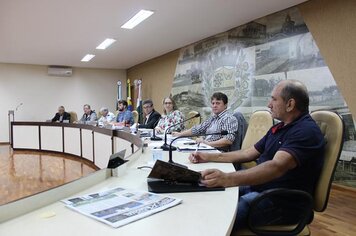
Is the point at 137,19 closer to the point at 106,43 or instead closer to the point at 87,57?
the point at 106,43

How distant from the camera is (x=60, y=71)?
929 centimetres

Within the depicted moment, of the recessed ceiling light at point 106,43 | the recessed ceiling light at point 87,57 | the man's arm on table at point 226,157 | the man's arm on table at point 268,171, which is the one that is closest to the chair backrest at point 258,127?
the man's arm on table at point 226,157

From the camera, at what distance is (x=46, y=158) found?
593 cm

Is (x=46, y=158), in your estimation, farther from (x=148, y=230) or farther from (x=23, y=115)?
(x=148, y=230)

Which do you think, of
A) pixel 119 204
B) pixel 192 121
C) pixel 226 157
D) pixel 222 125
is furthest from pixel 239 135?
pixel 119 204

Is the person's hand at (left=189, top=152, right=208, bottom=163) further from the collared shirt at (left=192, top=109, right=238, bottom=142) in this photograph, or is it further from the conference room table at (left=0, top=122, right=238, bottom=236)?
the collared shirt at (left=192, top=109, right=238, bottom=142)

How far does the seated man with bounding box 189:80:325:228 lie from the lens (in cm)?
131

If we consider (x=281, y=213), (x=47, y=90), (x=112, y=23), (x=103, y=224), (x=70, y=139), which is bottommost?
(x=70, y=139)

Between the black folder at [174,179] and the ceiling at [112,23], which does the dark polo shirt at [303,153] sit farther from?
the ceiling at [112,23]

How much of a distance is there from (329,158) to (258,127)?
3.46 feet

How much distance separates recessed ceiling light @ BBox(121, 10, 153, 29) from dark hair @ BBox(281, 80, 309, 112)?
316 centimetres

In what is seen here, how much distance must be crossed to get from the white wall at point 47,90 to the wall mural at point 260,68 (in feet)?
14.1

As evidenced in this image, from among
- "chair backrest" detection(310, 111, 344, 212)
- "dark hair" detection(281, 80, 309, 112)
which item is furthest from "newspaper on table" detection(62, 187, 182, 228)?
"dark hair" detection(281, 80, 309, 112)

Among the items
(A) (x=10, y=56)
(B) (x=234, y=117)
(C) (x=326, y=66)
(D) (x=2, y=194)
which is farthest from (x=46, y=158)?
(C) (x=326, y=66)
